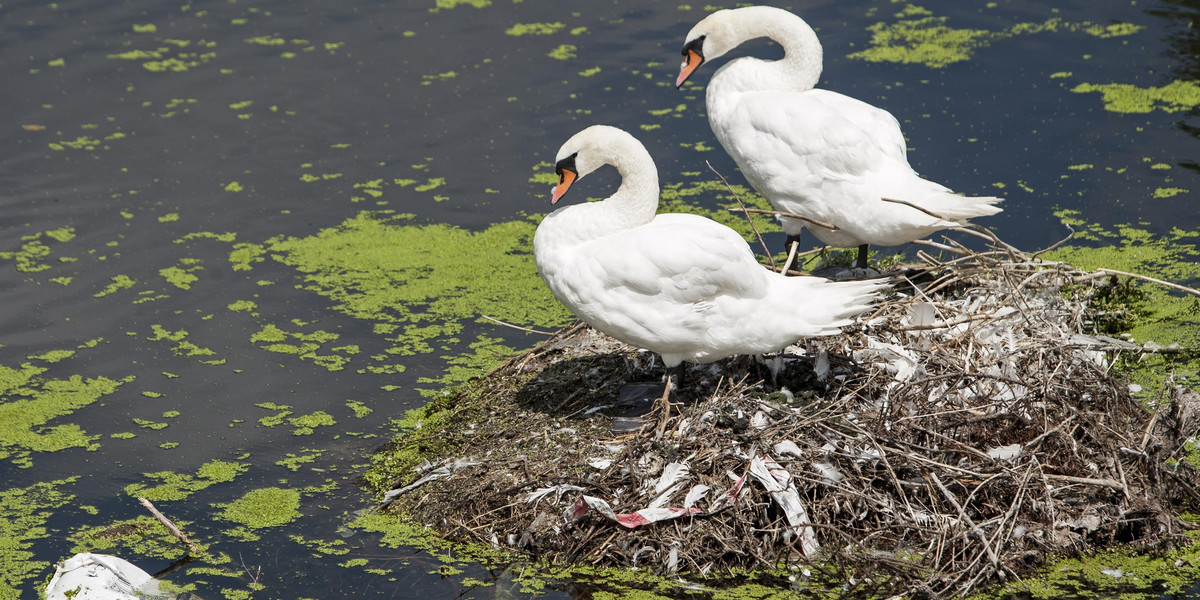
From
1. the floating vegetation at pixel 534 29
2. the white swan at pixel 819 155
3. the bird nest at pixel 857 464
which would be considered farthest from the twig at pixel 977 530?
the floating vegetation at pixel 534 29

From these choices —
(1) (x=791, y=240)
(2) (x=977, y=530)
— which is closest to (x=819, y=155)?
(1) (x=791, y=240)

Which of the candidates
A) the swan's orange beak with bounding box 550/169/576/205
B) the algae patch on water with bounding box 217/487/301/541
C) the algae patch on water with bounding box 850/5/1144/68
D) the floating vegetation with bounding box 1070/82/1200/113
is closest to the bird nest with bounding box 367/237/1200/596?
the algae patch on water with bounding box 217/487/301/541

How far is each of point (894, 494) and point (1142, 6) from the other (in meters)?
9.42

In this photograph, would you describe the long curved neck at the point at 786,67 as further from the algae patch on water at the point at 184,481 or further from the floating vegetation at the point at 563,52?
the floating vegetation at the point at 563,52

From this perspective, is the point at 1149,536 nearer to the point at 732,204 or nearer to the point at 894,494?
the point at 894,494

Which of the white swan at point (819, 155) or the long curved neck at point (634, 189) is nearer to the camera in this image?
the long curved neck at point (634, 189)

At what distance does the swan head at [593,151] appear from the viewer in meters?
6.45

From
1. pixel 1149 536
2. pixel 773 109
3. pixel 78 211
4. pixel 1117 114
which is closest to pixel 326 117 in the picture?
pixel 78 211

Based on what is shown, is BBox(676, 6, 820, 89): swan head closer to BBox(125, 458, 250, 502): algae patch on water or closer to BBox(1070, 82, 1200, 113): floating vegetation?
BBox(125, 458, 250, 502): algae patch on water

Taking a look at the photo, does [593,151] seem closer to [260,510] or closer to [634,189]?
[634,189]

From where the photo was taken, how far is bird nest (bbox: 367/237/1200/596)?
5723 mm

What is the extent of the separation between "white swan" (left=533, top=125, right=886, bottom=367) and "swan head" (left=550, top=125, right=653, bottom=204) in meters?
0.26

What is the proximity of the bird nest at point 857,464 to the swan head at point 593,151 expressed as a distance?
1311 mm

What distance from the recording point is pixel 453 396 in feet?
25.5
